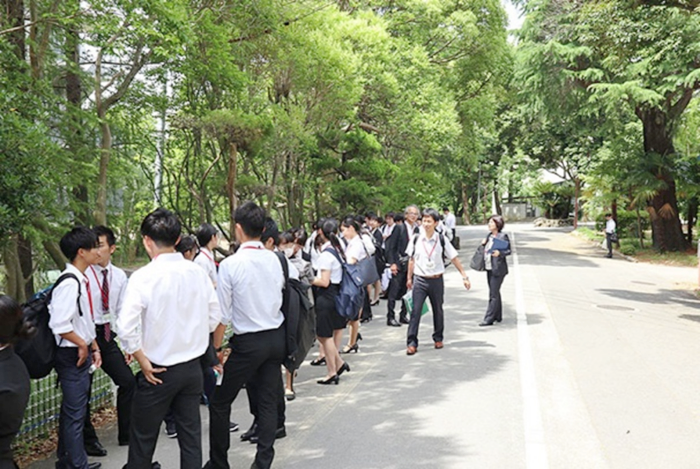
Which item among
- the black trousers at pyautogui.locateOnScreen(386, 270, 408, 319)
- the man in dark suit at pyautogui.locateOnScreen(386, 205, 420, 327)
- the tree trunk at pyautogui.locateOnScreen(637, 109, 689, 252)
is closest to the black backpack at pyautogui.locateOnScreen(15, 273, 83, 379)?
the black trousers at pyautogui.locateOnScreen(386, 270, 408, 319)

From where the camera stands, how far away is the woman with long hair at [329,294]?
6301 millimetres

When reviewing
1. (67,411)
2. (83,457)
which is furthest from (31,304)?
(83,457)

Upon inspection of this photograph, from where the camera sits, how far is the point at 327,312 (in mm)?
6410

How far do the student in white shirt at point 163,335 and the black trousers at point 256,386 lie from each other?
1.56ft

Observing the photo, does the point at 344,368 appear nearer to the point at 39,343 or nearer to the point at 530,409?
the point at 530,409

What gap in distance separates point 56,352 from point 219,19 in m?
7.19

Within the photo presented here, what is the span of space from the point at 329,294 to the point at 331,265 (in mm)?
359

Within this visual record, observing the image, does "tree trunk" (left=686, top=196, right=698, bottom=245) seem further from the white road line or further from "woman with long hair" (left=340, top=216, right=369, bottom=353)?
"woman with long hair" (left=340, top=216, right=369, bottom=353)

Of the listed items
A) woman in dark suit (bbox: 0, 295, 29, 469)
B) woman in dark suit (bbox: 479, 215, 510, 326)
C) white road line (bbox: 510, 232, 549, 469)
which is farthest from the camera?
woman in dark suit (bbox: 479, 215, 510, 326)

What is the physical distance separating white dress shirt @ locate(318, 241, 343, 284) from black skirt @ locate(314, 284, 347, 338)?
11 centimetres

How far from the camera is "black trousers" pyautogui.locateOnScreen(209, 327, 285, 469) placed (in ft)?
13.3

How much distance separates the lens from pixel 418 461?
440cm

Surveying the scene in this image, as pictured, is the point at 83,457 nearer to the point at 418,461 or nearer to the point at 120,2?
the point at 418,461

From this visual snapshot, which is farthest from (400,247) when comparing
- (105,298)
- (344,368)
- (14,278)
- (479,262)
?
(105,298)
